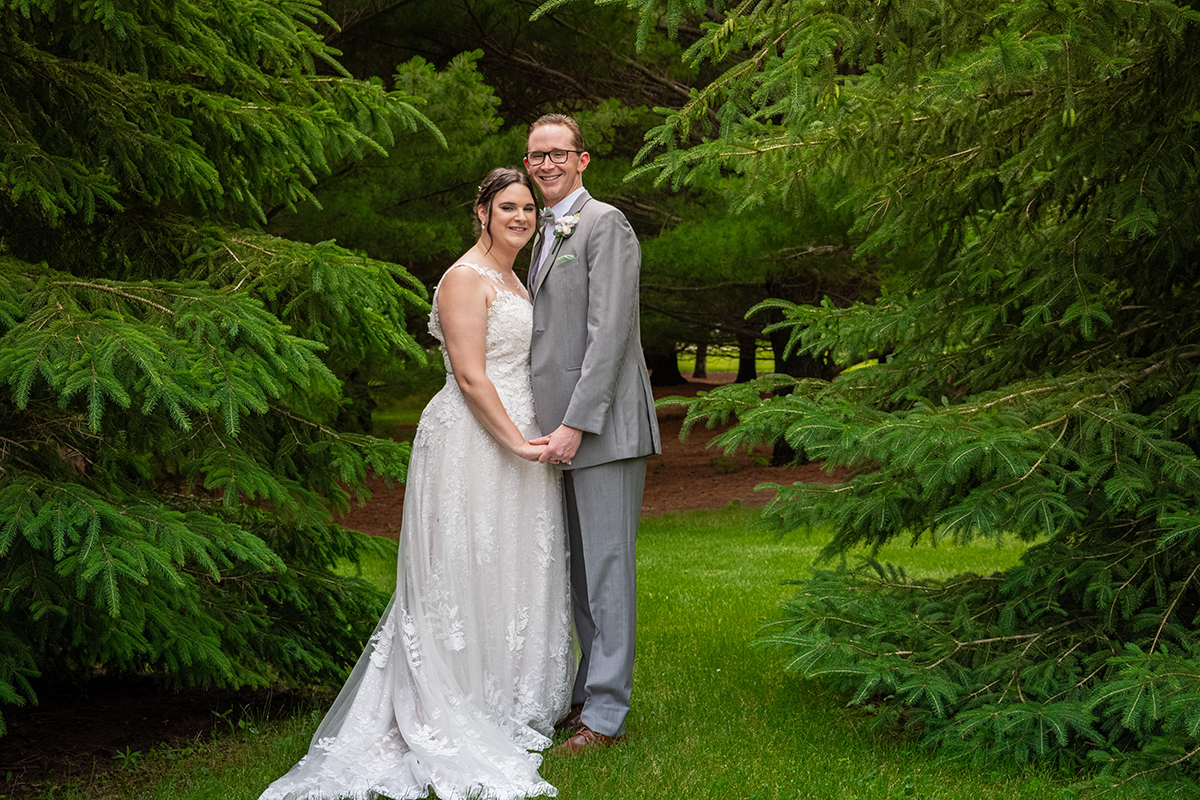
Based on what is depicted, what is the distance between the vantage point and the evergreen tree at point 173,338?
122 inches

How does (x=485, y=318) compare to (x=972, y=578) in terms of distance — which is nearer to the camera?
(x=485, y=318)

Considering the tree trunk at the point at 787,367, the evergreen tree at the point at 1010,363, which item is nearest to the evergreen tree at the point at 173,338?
the evergreen tree at the point at 1010,363

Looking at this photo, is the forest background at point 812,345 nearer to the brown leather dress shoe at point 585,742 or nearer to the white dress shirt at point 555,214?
the white dress shirt at point 555,214

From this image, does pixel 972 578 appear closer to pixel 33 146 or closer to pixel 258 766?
pixel 258 766

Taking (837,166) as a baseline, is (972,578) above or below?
below

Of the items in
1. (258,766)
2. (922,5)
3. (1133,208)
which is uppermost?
(922,5)

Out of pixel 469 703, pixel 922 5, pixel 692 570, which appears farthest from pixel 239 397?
pixel 692 570

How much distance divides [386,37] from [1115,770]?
10857mm

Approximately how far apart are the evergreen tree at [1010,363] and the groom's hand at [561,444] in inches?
26.0

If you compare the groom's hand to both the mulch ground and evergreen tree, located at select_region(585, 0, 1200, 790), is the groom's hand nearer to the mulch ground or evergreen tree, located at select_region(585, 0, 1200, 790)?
evergreen tree, located at select_region(585, 0, 1200, 790)

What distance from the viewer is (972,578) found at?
4723 millimetres

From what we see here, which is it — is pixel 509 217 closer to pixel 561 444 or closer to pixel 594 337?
pixel 594 337

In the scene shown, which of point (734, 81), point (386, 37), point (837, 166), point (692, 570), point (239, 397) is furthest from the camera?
point (386, 37)

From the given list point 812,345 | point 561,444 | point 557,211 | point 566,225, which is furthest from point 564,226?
point 812,345
